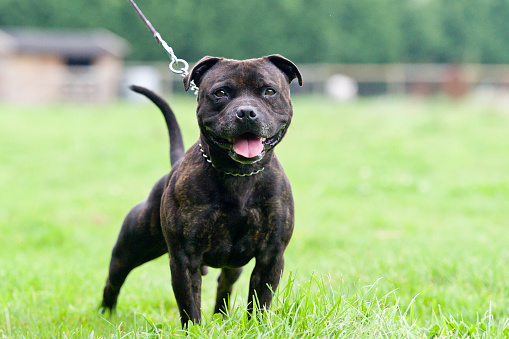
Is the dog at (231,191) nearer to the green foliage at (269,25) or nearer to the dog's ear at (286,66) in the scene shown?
the dog's ear at (286,66)

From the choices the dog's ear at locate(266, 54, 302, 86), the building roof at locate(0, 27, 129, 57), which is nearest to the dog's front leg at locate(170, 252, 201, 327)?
the dog's ear at locate(266, 54, 302, 86)

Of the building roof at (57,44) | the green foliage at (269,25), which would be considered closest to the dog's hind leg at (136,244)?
the building roof at (57,44)

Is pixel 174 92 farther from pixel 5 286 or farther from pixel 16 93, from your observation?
pixel 5 286

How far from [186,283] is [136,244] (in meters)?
0.69

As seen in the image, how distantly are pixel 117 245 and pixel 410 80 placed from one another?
28.9m

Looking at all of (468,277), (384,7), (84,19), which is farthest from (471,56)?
(468,277)

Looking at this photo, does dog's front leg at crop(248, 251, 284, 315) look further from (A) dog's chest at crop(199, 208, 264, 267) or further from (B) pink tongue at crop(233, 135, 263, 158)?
(B) pink tongue at crop(233, 135, 263, 158)

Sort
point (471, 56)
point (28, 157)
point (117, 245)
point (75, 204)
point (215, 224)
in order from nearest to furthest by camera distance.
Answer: point (215, 224)
point (117, 245)
point (75, 204)
point (28, 157)
point (471, 56)

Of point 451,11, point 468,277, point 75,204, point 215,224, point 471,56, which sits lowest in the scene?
point 75,204

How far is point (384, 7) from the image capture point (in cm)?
4338

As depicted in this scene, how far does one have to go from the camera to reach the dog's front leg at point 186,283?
3006mm

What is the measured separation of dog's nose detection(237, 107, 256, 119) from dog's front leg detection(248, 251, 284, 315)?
78cm

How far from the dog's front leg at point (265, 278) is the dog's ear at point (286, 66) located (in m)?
0.96

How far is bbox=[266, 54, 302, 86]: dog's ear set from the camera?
3154 mm
